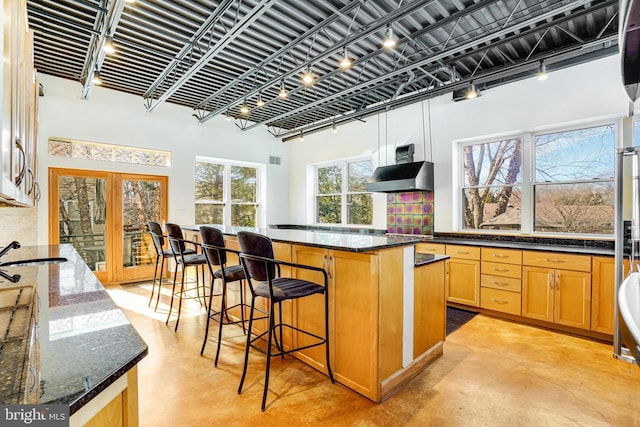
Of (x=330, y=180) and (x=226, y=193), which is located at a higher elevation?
(x=330, y=180)

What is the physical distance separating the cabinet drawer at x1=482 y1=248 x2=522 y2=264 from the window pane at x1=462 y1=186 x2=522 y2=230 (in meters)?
0.82

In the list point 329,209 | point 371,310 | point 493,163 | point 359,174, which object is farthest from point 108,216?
point 493,163

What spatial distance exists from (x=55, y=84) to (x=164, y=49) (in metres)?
2.26

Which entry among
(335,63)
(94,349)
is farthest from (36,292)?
(335,63)

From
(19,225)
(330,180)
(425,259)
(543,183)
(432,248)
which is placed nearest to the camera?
(425,259)

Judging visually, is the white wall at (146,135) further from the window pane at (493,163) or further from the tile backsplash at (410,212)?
the window pane at (493,163)

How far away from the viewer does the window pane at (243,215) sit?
23.1ft

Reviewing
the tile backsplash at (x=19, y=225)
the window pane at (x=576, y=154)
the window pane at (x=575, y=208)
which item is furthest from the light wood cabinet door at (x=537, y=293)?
the tile backsplash at (x=19, y=225)

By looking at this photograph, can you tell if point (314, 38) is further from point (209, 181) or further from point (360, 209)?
point (209, 181)

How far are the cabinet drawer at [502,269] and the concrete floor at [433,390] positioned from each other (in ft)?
2.47

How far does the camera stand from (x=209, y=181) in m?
6.62

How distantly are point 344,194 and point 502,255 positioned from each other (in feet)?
11.5

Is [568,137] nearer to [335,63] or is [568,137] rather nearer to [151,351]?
[335,63]

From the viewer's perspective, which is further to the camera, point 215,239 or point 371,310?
point 215,239
